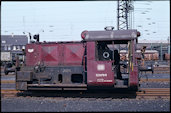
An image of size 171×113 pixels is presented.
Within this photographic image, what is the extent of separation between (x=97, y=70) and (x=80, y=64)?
143cm

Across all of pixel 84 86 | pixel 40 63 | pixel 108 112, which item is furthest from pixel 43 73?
pixel 108 112

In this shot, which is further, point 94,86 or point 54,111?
point 94,86

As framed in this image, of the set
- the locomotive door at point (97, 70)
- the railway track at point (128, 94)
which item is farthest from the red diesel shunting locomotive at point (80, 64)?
the railway track at point (128, 94)

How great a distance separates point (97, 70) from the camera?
9164 mm

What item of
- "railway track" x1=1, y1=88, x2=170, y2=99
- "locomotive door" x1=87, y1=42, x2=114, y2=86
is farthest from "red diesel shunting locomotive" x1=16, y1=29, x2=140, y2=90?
"railway track" x1=1, y1=88, x2=170, y2=99

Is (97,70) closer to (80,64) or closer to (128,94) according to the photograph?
(80,64)

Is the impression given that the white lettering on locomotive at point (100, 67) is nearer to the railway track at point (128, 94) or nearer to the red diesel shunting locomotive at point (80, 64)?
the red diesel shunting locomotive at point (80, 64)

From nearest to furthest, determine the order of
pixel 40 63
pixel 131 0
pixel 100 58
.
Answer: pixel 100 58 < pixel 40 63 < pixel 131 0

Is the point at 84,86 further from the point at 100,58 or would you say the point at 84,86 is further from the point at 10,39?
the point at 10,39


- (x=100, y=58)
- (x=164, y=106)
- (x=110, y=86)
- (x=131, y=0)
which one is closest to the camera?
(x=164, y=106)

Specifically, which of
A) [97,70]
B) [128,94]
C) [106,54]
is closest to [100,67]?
[97,70]

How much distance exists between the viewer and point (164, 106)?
8.01 meters

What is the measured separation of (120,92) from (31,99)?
4255 mm

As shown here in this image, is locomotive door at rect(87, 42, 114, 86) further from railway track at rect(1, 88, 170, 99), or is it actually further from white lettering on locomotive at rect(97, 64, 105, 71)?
railway track at rect(1, 88, 170, 99)
